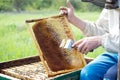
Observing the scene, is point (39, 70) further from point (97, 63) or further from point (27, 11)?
point (27, 11)

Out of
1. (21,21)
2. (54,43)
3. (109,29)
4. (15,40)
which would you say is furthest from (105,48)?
(21,21)

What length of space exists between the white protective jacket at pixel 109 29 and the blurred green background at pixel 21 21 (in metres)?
2.13

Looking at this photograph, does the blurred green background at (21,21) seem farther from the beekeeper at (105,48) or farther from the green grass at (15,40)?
the beekeeper at (105,48)

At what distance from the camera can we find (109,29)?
313 centimetres

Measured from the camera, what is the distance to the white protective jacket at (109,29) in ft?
9.43

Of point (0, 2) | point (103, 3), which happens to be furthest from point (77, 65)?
point (0, 2)

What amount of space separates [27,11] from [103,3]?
30.0ft

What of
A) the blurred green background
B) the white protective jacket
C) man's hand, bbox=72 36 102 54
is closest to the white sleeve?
the white protective jacket

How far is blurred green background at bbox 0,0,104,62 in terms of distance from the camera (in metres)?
6.18

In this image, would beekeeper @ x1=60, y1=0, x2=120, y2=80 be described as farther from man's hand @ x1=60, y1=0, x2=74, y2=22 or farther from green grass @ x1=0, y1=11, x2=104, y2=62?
green grass @ x1=0, y1=11, x2=104, y2=62

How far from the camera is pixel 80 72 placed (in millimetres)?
3156

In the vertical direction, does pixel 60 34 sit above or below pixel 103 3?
below

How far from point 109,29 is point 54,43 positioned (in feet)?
1.83

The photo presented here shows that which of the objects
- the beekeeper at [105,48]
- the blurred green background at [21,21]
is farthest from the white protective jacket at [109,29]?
the blurred green background at [21,21]
